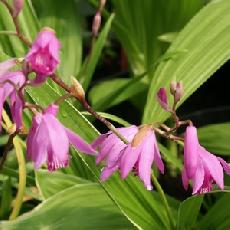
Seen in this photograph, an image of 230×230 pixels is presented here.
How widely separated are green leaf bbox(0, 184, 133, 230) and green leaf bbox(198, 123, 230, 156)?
0.38 m

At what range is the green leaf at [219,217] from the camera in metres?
0.91

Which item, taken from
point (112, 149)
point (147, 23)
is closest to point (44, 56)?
point (112, 149)

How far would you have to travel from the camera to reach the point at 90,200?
884 millimetres

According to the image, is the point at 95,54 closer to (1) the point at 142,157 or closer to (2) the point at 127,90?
(2) the point at 127,90

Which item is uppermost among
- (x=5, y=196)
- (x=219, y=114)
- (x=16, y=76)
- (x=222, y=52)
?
(x=16, y=76)

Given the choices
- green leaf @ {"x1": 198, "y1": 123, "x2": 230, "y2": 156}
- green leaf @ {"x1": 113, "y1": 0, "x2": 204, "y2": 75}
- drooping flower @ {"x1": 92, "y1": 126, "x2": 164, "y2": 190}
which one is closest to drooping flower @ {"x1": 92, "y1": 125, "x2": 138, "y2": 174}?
drooping flower @ {"x1": 92, "y1": 126, "x2": 164, "y2": 190}

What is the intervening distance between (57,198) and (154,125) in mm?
231

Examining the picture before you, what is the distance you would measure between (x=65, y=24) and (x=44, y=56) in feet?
2.87

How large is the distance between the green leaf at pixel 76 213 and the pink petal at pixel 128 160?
0.19 m

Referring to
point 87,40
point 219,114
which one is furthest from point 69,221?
point 87,40

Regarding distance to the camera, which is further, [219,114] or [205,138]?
[219,114]

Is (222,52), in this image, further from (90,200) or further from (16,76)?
(16,76)

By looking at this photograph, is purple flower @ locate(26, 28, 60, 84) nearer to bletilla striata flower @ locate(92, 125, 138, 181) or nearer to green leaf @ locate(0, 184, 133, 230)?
bletilla striata flower @ locate(92, 125, 138, 181)

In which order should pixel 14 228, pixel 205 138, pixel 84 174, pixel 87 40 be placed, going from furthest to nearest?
pixel 87 40
pixel 205 138
pixel 84 174
pixel 14 228
